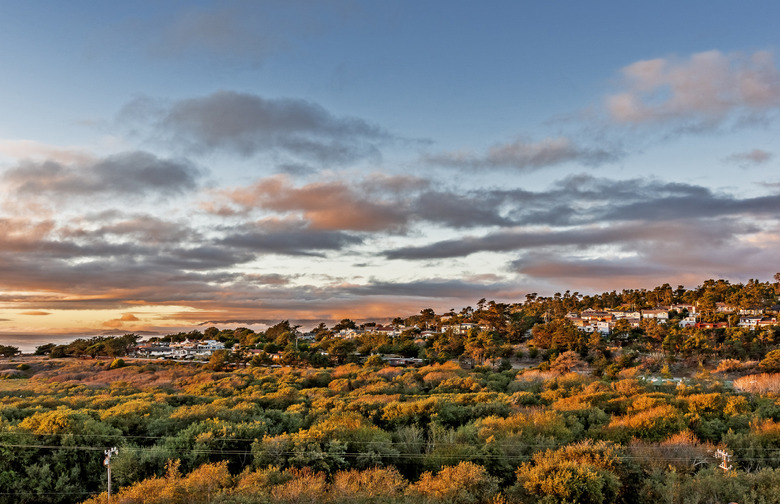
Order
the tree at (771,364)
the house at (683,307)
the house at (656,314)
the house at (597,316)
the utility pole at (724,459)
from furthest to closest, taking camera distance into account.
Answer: the house at (683,307)
the house at (597,316)
the house at (656,314)
the tree at (771,364)
the utility pole at (724,459)

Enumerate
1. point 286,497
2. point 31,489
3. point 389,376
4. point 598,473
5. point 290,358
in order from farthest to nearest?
point 290,358 → point 389,376 → point 31,489 → point 598,473 → point 286,497

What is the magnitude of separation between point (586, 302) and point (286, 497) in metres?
126

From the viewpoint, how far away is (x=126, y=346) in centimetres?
7125

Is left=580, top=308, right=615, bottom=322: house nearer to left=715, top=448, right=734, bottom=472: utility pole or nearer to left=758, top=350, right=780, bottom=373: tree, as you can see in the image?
left=758, top=350, right=780, bottom=373: tree

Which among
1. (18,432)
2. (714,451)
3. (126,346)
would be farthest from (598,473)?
(126,346)

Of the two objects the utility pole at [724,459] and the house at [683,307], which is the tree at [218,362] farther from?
the house at [683,307]

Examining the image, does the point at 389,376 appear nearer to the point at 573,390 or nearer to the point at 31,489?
the point at 573,390

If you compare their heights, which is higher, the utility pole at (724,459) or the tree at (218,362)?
the utility pole at (724,459)

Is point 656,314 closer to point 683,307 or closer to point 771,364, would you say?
point 683,307

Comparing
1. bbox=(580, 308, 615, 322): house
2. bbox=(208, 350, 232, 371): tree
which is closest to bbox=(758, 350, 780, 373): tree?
bbox=(208, 350, 232, 371): tree

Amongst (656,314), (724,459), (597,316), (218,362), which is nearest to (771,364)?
(724,459)

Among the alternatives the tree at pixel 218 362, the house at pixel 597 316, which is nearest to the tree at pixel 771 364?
the tree at pixel 218 362

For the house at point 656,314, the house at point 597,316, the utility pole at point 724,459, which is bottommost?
→ the house at point 597,316

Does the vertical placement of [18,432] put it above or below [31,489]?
above
